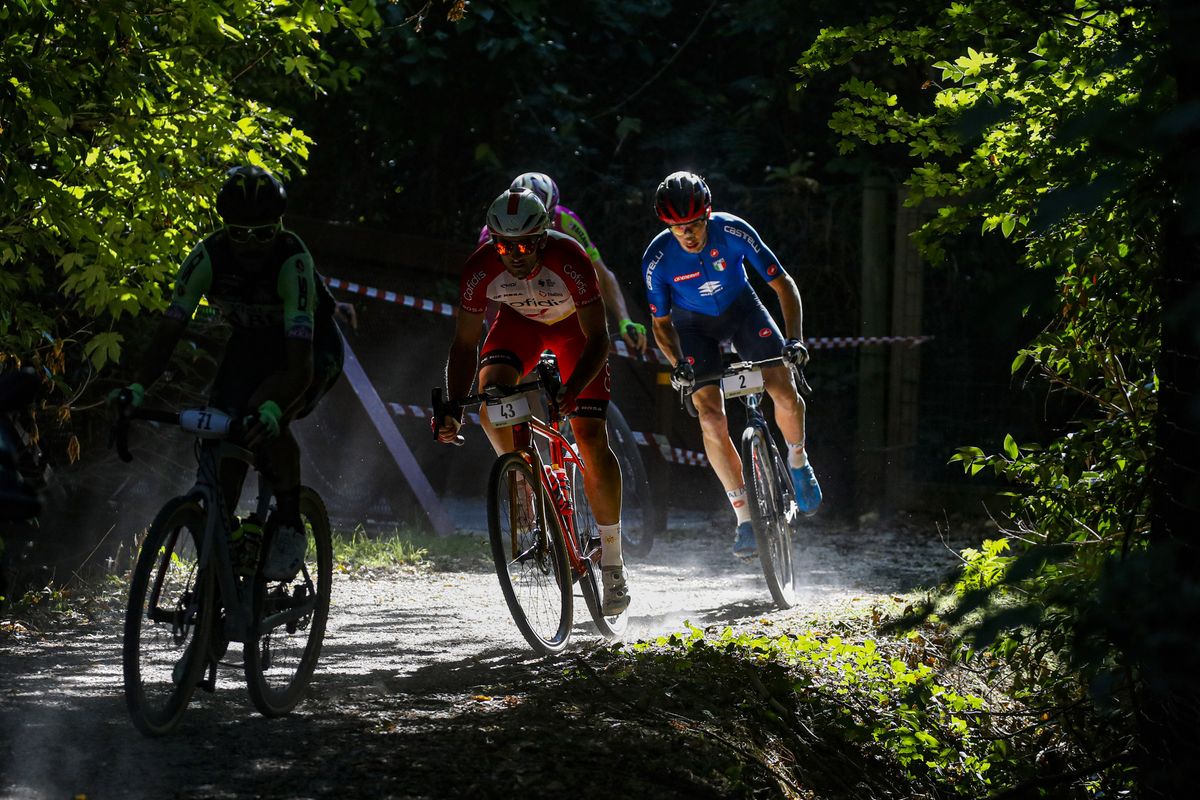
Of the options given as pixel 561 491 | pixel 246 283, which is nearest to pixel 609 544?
pixel 561 491

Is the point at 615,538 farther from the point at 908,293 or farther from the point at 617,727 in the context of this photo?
the point at 908,293

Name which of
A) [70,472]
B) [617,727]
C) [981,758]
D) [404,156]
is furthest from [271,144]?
[404,156]

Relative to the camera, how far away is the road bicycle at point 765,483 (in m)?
7.78

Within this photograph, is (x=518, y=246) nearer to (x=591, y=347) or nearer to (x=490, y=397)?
(x=591, y=347)

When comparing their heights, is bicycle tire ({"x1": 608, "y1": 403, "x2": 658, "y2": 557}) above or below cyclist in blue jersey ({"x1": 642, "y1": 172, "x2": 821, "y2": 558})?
below

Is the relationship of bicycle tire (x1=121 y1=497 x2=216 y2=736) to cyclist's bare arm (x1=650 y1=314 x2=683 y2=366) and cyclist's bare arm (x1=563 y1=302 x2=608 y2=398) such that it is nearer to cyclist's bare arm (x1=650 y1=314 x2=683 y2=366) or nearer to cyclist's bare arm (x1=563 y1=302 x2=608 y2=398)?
cyclist's bare arm (x1=563 y1=302 x2=608 y2=398)

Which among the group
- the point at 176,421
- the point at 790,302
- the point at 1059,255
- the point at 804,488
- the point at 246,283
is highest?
the point at 790,302

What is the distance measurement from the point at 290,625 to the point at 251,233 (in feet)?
4.44

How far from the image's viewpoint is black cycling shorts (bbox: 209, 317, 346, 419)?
16.3 feet

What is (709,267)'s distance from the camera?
8156mm

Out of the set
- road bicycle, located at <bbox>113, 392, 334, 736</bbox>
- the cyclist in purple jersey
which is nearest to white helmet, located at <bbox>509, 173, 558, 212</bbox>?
the cyclist in purple jersey

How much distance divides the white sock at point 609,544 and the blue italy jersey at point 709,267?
1752 millimetres

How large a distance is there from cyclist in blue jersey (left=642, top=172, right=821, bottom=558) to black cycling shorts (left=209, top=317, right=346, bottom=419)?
9.56 ft

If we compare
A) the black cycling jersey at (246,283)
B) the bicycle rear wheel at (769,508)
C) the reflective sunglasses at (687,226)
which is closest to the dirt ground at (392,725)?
the bicycle rear wheel at (769,508)
